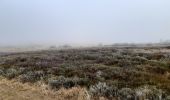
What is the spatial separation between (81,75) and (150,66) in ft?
16.4

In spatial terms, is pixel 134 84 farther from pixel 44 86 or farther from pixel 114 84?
pixel 44 86

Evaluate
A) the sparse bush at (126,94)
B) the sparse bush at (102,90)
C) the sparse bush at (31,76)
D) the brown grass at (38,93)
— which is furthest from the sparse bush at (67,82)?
the sparse bush at (126,94)

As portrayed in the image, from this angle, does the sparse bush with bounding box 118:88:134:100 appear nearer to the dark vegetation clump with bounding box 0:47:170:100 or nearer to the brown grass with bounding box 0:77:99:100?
the dark vegetation clump with bounding box 0:47:170:100

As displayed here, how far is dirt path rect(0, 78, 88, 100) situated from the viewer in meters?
15.2

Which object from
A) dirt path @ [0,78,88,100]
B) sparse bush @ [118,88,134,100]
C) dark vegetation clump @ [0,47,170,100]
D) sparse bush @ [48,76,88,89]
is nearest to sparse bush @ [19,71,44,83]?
dark vegetation clump @ [0,47,170,100]

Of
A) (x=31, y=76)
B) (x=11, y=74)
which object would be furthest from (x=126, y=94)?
(x=11, y=74)

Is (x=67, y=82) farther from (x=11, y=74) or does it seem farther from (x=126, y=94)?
(x=11, y=74)

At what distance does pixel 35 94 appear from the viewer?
1611 centimetres

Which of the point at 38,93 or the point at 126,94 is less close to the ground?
the point at 126,94

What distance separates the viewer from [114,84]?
1650cm

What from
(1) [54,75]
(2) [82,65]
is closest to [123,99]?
(1) [54,75]

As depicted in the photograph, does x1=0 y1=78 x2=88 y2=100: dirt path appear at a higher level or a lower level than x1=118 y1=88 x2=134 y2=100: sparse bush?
lower

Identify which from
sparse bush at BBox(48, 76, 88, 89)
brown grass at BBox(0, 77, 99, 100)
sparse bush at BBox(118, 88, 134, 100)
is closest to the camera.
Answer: sparse bush at BBox(118, 88, 134, 100)

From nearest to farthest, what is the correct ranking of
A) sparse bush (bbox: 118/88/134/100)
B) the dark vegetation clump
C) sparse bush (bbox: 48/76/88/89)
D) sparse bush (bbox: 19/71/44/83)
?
sparse bush (bbox: 118/88/134/100) < the dark vegetation clump < sparse bush (bbox: 48/76/88/89) < sparse bush (bbox: 19/71/44/83)
